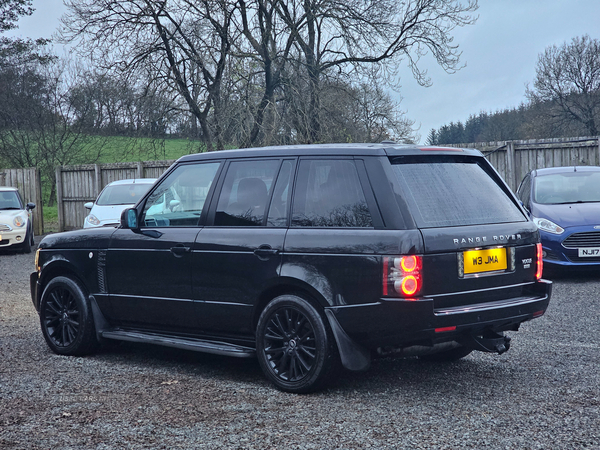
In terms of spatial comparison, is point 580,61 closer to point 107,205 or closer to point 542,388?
point 107,205

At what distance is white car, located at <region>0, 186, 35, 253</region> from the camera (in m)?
18.5

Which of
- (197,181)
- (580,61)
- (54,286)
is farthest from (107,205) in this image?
(580,61)

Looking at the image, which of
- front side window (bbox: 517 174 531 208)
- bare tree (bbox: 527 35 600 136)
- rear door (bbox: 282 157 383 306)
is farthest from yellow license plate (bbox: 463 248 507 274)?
bare tree (bbox: 527 35 600 136)

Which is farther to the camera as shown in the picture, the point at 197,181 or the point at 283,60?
the point at 283,60

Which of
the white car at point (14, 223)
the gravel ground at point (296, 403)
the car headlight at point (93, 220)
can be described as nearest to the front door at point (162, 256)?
the gravel ground at point (296, 403)

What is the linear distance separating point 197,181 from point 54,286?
190cm

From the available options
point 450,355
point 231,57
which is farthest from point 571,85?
point 450,355

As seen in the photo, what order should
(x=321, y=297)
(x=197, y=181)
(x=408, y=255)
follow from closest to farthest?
(x=408, y=255) < (x=321, y=297) < (x=197, y=181)

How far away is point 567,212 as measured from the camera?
11586mm

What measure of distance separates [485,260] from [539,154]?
40.9ft

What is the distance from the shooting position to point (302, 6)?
901 inches

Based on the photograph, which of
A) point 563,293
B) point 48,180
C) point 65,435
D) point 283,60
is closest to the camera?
point 65,435

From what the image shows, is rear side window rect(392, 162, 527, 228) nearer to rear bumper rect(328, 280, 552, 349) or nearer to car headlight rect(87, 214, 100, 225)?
rear bumper rect(328, 280, 552, 349)

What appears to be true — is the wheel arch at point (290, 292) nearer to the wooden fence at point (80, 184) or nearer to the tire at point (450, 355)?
the tire at point (450, 355)
